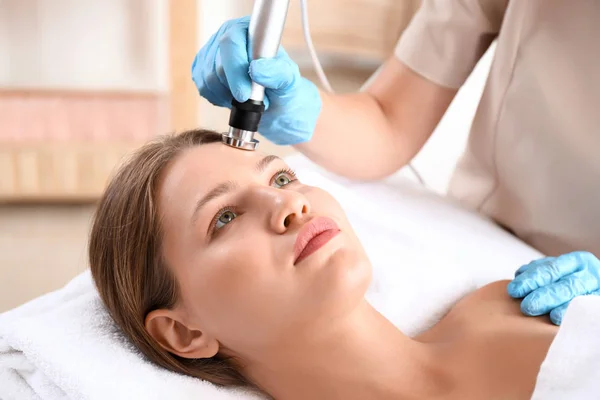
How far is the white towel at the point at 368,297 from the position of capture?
0.97 m

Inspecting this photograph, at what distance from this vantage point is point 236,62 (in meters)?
1.05

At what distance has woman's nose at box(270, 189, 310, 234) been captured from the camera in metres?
1.00

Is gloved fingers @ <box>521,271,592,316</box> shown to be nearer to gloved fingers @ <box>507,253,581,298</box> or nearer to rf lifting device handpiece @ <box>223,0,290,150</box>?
gloved fingers @ <box>507,253,581,298</box>

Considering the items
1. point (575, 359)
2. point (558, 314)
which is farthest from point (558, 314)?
point (575, 359)

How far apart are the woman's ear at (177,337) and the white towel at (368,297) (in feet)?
0.17

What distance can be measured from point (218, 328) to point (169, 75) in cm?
167

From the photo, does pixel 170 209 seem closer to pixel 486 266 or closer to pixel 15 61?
pixel 486 266

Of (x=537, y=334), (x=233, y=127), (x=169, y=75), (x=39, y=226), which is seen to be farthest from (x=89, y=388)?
(x=39, y=226)

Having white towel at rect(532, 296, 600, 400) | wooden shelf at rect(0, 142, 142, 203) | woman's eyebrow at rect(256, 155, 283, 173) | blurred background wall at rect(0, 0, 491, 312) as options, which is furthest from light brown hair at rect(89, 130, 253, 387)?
wooden shelf at rect(0, 142, 142, 203)

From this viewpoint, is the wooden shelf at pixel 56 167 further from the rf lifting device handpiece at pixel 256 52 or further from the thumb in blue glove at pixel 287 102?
the rf lifting device handpiece at pixel 256 52

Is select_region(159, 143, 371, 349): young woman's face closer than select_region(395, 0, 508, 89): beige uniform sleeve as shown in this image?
Yes

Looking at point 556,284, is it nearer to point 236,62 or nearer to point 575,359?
point 575,359

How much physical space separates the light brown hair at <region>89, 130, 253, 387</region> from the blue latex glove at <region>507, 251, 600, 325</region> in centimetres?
47

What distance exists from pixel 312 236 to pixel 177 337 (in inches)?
→ 10.7
